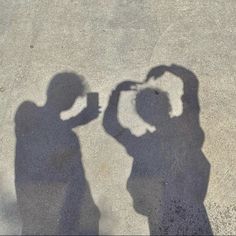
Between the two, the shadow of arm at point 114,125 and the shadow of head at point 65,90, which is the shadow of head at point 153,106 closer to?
the shadow of arm at point 114,125

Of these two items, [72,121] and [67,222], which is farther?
[72,121]

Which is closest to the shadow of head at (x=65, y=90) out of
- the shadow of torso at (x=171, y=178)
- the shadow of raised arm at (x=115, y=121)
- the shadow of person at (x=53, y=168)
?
the shadow of person at (x=53, y=168)

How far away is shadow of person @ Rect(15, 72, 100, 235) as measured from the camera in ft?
14.4

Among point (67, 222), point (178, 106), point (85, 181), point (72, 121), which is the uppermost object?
point (178, 106)

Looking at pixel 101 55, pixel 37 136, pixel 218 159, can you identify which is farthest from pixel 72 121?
pixel 218 159

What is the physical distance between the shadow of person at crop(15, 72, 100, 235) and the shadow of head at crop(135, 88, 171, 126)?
2.17 feet

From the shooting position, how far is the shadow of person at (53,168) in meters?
4.39

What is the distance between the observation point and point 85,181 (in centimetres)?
462

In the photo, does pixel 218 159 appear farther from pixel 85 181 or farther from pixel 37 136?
pixel 37 136

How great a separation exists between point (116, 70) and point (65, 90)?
84 centimetres

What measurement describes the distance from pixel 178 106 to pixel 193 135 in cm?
50

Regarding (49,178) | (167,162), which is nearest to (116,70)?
(167,162)

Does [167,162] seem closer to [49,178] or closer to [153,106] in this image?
[153,106]

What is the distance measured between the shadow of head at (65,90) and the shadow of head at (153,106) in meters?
0.85
